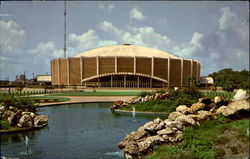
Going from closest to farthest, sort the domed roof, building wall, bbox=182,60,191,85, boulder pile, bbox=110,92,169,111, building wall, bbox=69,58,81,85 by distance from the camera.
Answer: boulder pile, bbox=110,92,169,111 < building wall, bbox=69,58,81,85 < the domed roof < building wall, bbox=182,60,191,85

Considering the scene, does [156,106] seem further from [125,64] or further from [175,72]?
[175,72]

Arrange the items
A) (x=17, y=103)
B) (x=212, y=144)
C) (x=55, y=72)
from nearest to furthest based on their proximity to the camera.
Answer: (x=212, y=144) < (x=17, y=103) < (x=55, y=72)

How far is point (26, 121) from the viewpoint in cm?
1553

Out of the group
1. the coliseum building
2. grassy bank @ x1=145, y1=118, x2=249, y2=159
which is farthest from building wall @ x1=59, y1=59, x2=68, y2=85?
grassy bank @ x1=145, y1=118, x2=249, y2=159

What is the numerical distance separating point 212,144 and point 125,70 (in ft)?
243

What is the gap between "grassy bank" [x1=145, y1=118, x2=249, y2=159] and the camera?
34.1ft

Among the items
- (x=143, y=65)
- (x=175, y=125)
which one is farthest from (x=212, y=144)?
(x=143, y=65)

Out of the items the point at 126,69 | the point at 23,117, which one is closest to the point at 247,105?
the point at 23,117

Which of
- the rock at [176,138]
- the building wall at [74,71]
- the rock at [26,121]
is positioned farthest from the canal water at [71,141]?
the building wall at [74,71]

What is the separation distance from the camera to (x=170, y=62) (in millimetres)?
86688

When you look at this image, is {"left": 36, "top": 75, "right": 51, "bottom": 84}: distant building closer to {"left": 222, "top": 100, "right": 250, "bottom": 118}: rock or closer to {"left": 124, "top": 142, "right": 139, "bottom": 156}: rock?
{"left": 124, "top": 142, "right": 139, "bottom": 156}: rock

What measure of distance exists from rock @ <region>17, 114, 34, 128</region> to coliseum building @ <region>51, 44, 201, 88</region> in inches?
2670

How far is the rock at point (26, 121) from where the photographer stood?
49.3 feet

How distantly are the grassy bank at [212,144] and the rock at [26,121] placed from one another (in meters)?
8.56
